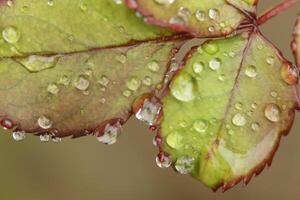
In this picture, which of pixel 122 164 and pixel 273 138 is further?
pixel 122 164

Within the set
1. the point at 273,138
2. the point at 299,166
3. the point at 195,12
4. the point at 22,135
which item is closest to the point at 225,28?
the point at 195,12

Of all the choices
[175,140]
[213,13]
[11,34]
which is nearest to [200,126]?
[175,140]

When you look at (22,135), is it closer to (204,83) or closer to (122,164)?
(204,83)

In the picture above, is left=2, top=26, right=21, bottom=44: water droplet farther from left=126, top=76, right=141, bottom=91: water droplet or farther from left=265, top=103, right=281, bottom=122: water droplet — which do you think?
left=265, top=103, right=281, bottom=122: water droplet

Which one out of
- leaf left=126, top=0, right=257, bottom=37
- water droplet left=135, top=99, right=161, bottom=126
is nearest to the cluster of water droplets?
leaf left=126, top=0, right=257, bottom=37

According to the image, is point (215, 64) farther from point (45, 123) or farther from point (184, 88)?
point (45, 123)

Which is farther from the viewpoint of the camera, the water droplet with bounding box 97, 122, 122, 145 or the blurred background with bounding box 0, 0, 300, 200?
the blurred background with bounding box 0, 0, 300, 200

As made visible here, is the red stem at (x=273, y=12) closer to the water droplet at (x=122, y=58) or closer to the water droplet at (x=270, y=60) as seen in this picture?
the water droplet at (x=270, y=60)
